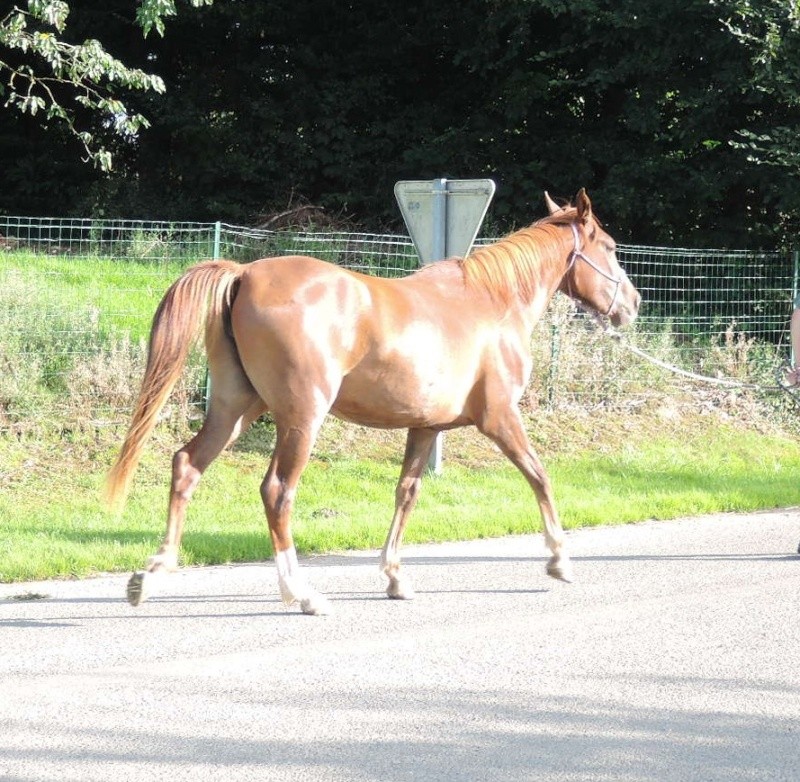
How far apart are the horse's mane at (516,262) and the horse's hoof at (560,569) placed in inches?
62.9

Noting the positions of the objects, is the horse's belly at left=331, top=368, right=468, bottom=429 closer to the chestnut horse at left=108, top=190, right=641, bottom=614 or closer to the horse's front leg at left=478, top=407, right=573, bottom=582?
the chestnut horse at left=108, top=190, right=641, bottom=614

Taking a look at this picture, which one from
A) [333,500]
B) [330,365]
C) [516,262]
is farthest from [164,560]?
[333,500]

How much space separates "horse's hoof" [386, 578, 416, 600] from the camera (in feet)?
23.1

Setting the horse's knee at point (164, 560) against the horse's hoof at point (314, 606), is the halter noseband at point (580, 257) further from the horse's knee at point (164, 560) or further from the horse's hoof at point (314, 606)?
the horse's knee at point (164, 560)

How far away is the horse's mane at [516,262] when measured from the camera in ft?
24.8

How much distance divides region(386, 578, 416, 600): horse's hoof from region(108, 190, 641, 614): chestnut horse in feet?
0.04

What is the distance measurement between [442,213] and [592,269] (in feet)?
9.45

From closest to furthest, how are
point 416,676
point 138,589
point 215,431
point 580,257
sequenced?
point 416,676 < point 138,589 < point 215,431 < point 580,257

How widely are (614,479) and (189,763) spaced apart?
26.2ft

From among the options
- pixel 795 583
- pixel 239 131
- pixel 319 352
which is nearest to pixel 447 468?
pixel 795 583

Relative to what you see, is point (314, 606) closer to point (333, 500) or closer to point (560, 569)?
point (560, 569)

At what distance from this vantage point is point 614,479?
459 inches

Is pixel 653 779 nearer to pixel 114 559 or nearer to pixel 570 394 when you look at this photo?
pixel 114 559

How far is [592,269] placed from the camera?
26.9 feet
